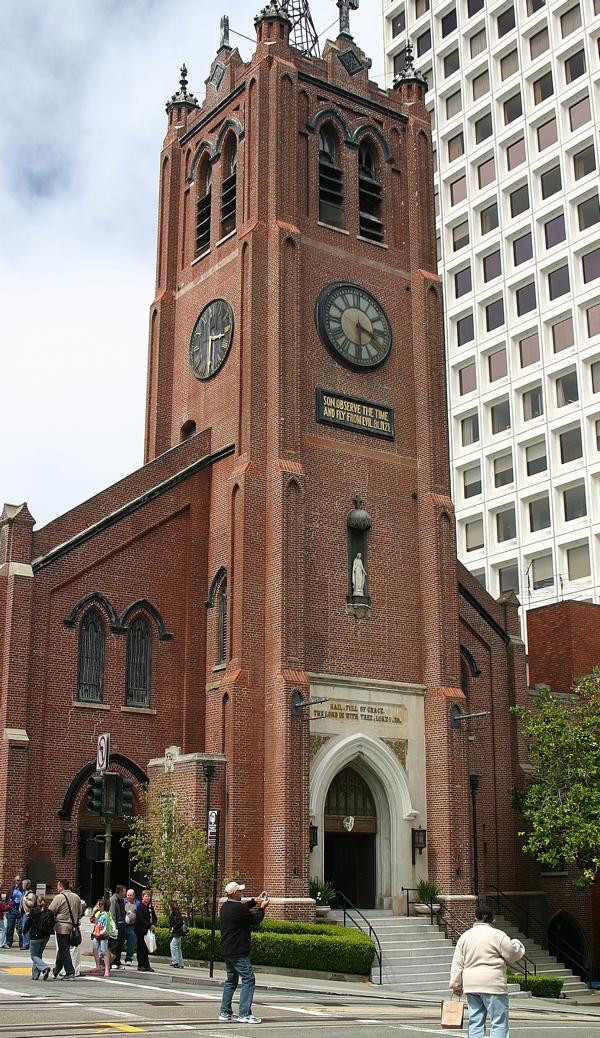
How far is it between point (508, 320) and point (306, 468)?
3340 cm

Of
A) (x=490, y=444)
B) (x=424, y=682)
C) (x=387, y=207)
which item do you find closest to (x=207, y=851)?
(x=424, y=682)

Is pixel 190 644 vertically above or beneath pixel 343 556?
beneath

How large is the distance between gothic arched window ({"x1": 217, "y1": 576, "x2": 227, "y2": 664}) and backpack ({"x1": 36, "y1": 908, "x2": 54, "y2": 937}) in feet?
39.5

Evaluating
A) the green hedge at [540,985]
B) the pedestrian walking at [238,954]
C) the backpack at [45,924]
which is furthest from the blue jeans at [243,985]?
the green hedge at [540,985]

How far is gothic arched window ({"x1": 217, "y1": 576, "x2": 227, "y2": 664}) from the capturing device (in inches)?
1256

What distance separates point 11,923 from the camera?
26.5m

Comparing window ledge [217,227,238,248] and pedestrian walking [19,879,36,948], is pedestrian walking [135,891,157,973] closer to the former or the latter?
pedestrian walking [19,879,36,948]

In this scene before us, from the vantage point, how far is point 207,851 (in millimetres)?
27953

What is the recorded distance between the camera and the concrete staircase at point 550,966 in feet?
101

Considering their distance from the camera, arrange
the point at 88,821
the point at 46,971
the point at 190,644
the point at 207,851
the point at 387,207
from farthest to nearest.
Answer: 1. the point at 387,207
2. the point at 190,644
3. the point at 88,821
4. the point at 207,851
5. the point at 46,971

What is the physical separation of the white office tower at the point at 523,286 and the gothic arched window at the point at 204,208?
81.1ft

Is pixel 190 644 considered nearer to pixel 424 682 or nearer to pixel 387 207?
pixel 424 682

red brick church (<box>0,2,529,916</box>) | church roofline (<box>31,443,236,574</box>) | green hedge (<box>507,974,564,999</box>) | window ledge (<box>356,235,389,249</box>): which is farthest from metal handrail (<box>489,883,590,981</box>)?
window ledge (<box>356,235,389,249</box>)

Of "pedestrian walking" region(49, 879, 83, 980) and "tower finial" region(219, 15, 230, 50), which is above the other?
"tower finial" region(219, 15, 230, 50)
